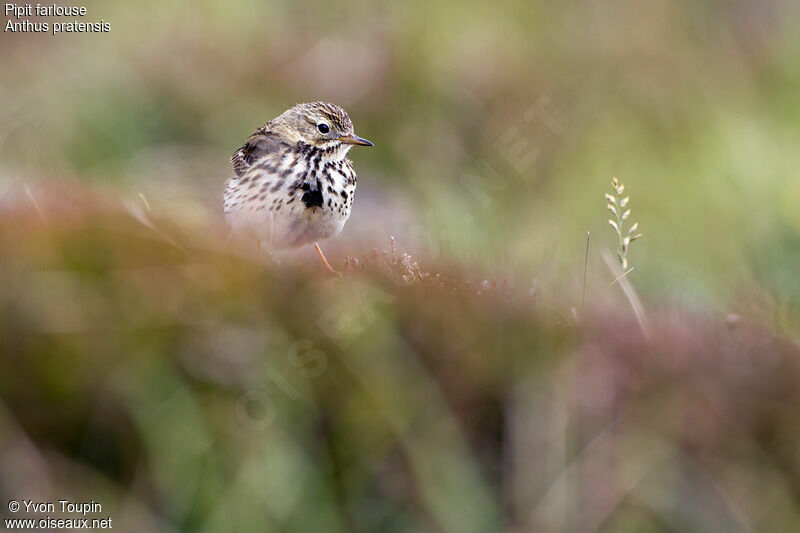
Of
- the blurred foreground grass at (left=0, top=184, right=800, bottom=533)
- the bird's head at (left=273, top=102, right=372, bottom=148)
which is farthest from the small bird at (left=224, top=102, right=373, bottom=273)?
the blurred foreground grass at (left=0, top=184, right=800, bottom=533)

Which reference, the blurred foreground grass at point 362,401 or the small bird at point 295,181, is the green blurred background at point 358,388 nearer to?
the blurred foreground grass at point 362,401

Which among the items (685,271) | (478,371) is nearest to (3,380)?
(478,371)

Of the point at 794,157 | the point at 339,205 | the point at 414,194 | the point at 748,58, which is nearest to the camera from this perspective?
the point at 339,205

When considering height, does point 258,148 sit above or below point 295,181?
above

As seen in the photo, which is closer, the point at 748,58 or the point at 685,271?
the point at 685,271

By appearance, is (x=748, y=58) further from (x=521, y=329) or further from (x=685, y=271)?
(x=521, y=329)

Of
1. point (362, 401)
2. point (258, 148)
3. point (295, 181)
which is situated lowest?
point (362, 401)

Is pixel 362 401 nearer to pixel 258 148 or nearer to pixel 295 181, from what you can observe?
pixel 295 181

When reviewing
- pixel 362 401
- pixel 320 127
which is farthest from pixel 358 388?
pixel 320 127
